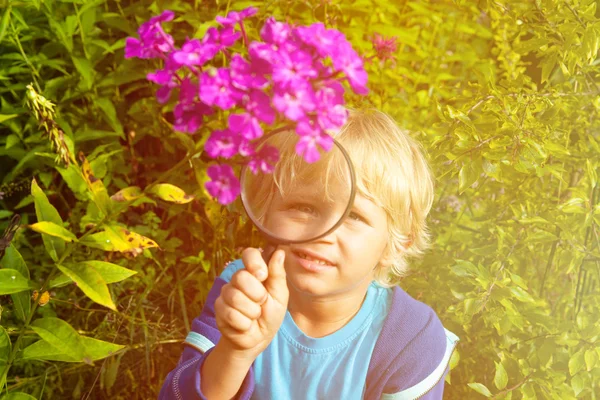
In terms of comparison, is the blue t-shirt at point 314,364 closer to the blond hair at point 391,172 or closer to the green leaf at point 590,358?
the blond hair at point 391,172

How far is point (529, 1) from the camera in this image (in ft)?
5.89

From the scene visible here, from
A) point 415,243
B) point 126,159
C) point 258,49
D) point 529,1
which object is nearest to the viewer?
point 258,49

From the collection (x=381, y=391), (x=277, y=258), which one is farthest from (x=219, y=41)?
(x=381, y=391)

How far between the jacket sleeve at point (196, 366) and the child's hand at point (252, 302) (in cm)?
15

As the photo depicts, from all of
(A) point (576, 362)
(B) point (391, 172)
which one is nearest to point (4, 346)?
(B) point (391, 172)

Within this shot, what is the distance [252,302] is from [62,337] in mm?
581

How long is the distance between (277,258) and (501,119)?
737mm

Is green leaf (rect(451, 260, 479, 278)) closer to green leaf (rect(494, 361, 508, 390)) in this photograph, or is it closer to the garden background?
the garden background

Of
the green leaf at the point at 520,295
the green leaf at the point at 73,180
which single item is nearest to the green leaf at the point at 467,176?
the green leaf at the point at 520,295

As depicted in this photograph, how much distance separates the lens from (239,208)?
161 cm

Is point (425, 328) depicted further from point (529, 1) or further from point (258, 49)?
point (529, 1)

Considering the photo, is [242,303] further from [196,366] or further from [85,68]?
[85,68]

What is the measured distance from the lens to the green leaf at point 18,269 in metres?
1.55

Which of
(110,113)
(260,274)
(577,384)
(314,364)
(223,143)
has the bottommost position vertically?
(577,384)
